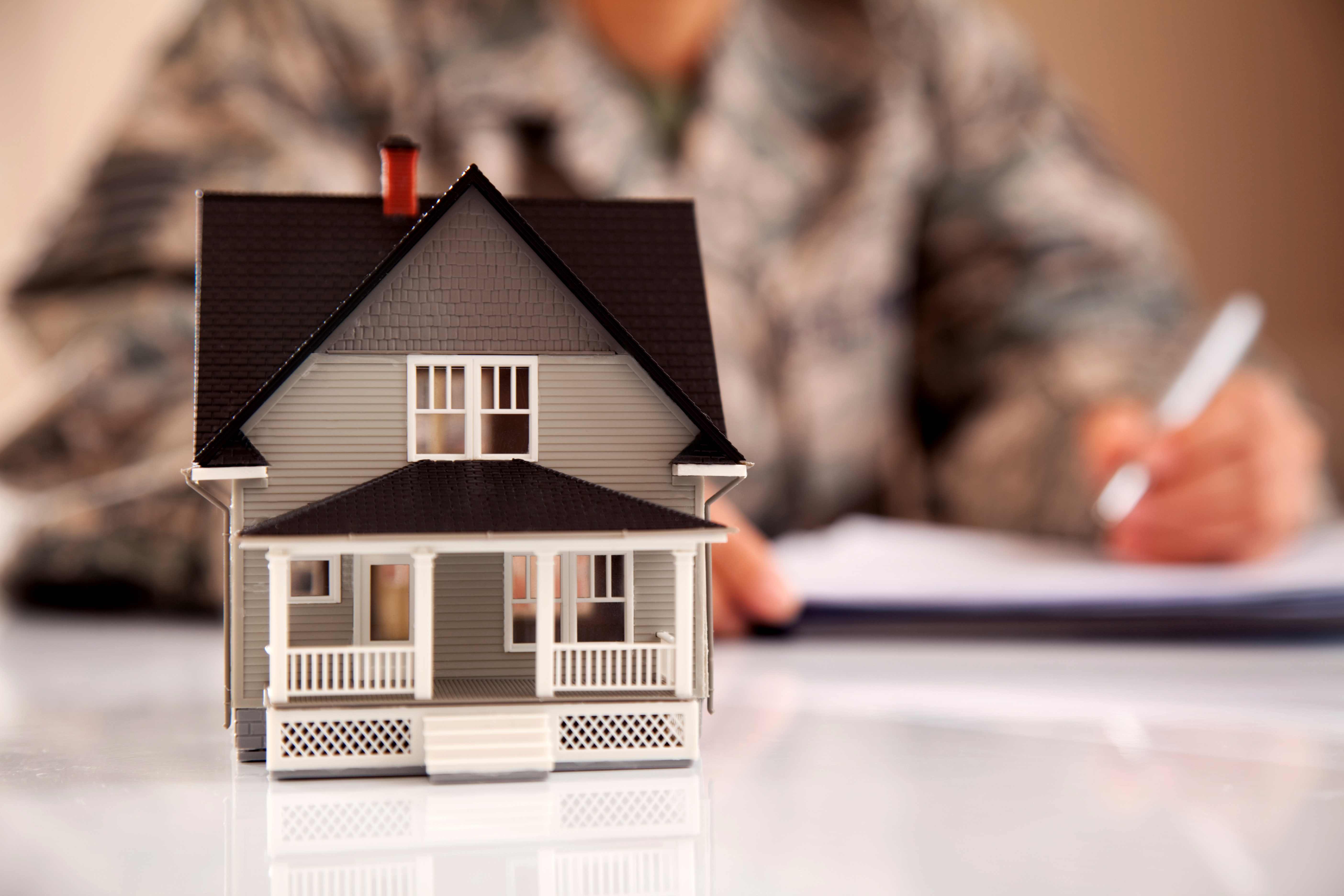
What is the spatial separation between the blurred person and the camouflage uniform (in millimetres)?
12

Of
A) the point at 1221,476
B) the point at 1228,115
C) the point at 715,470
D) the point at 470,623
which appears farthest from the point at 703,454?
the point at 1228,115

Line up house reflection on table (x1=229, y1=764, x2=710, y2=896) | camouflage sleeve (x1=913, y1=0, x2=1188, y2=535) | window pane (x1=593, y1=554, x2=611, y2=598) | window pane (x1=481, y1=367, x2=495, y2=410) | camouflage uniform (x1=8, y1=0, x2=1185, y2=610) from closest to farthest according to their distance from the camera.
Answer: house reflection on table (x1=229, y1=764, x2=710, y2=896), window pane (x1=481, y1=367, x2=495, y2=410), window pane (x1=593, y1=554, x2=611, y2=598), camouflage uniform (x1=8, y1=0, x2=1185, y2=610), camouflage sleeve (x1=913, y1=0, x2=1188, y2=535)

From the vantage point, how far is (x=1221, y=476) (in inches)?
136

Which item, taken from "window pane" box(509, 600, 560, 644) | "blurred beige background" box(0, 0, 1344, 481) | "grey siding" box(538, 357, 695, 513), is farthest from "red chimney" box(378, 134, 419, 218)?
"blurred beige background" box(0, 0, 1344, 481)

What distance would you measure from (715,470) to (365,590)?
2.12 ft

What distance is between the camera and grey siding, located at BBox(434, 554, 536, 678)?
83.6 inches

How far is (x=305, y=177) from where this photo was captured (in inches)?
141

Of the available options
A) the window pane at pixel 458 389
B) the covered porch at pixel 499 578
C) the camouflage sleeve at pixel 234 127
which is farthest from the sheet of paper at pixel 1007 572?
the camouflage sleeve at pixel 234 127

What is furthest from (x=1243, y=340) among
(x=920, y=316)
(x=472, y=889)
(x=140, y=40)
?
(x=140, y=40)

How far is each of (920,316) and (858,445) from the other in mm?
672

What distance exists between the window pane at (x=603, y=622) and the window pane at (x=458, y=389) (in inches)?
17.2

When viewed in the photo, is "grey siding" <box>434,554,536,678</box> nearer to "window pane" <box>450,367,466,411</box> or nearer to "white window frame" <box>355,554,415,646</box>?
"white window frame" <box>355,554,415,646</box>

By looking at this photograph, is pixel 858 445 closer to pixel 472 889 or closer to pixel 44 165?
pixel 472 889

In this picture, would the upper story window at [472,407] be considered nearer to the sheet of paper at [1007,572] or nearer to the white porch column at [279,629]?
the white porch column at [279,629]
